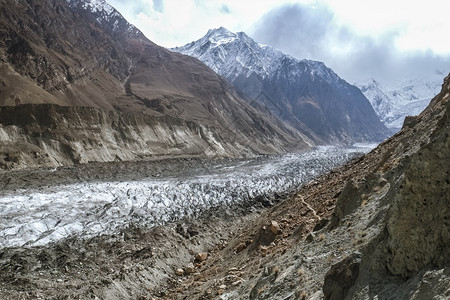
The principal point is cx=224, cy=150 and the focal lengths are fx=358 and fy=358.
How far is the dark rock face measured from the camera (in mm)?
6672

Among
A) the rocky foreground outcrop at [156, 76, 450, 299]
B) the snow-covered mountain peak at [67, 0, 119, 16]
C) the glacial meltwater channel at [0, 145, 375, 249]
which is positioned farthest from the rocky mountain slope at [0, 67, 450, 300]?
the snow-covered mountain peak at [67, 0, 119, 16]

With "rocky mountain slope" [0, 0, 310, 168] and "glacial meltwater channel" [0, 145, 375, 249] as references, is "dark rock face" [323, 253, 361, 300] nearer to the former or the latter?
"glacial meltwater channel" [0, 145, 375, 249]

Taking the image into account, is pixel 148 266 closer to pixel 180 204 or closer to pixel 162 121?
pixel 180 204

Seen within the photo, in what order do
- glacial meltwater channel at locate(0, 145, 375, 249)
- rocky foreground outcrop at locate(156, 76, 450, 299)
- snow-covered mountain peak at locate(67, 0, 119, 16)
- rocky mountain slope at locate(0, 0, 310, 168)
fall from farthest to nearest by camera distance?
snow-covered mountain peak at locate(67, 0, 119, 16) → rocky mountain slope at locate(0, 0, 310, 168) → glacial meltwater channel at locate(0, 145, 375, 249) → rocky foreground outcrop at locate(156, 76, 450, 299)

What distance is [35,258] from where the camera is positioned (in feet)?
53.6

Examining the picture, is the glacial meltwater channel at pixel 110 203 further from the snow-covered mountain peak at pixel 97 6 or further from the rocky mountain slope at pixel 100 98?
the snow-covered mountain peak at pixel 97 6

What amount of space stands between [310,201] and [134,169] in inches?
1256

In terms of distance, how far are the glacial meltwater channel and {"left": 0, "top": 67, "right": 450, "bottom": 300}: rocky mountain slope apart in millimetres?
1478

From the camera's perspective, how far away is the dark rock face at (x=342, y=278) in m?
6.67

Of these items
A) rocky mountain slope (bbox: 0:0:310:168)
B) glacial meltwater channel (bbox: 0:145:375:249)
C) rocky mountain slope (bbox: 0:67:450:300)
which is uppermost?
rocky mountain slope (bbox: 0:0:310:168)

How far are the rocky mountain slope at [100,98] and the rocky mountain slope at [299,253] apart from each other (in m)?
27.9

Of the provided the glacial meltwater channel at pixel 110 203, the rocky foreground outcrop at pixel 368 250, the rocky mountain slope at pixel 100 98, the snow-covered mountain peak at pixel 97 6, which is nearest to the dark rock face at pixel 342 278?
the rocky foreground outcrop at pixel 368 250

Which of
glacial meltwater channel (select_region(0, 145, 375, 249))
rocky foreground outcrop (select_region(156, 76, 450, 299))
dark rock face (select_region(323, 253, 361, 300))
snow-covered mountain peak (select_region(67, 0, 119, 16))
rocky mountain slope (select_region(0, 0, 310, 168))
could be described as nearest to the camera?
rocky foreground outcrop (select_region(156, 76, 450, 299))

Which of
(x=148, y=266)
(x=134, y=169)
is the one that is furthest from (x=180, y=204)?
(x=134, y=169)
